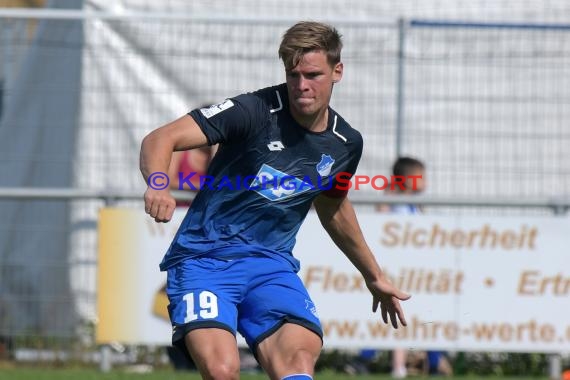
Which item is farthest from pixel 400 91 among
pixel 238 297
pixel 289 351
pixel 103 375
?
pixel 289 351

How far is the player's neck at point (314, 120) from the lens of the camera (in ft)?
18.8

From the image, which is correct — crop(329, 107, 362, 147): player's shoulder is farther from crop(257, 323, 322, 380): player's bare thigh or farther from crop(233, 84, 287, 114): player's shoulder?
crop(257, 323, 322, 380): player's bare thigh

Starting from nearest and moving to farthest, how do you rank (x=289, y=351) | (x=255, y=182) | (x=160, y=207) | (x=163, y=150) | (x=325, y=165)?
1. (x=160, y=207)
2. (x=163, y=150)
3. (x=289, y=351)
4. (x=255, y=182)
5. (x=325, y=165)

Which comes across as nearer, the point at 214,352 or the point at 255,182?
the point at 214,352

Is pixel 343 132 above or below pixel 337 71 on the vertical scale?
below

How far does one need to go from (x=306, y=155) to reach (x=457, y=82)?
17.7 ft

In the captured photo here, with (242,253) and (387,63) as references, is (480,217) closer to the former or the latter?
(387,63)

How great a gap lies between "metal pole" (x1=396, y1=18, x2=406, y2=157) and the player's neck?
5015 millimetres

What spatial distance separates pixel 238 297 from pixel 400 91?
18.0 ft

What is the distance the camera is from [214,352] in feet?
17.5

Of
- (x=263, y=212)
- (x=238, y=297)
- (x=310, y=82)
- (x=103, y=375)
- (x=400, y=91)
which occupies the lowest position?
(x=103, y=375)

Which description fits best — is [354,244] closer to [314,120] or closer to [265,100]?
[314,120]

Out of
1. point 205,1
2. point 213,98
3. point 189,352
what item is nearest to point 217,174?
point 189,352

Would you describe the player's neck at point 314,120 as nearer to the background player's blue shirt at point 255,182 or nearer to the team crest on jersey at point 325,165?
the background player's blue shirt at point 255,182
